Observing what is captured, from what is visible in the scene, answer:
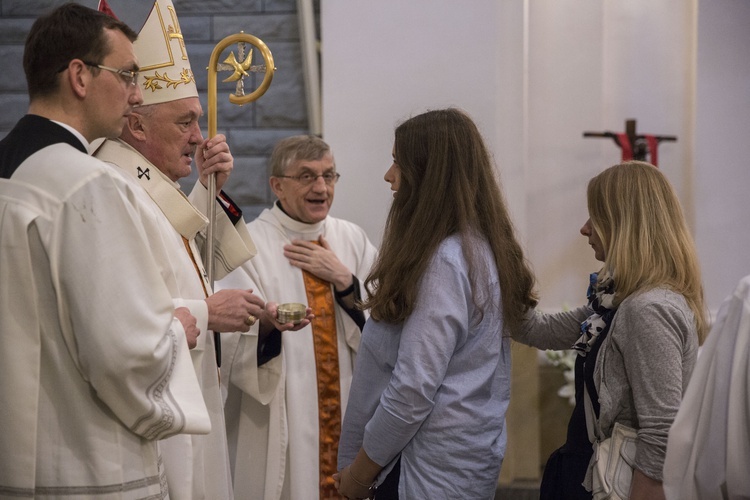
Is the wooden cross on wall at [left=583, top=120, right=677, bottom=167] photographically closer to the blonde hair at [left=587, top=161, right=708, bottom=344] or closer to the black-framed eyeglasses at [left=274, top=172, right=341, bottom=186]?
the black-framed eyeglasses at [left=274, top=172, right=341, bottom=186]

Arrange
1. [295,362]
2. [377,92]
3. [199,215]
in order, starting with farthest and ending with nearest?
[377,92] → [295,362] → [199,215]

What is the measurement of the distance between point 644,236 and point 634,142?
8.81 ft

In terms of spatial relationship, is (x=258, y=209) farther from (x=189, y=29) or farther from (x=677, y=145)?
(x=677, y=145)

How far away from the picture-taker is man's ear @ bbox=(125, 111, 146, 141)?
2.71 m

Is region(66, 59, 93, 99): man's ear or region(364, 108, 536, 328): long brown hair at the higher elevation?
region(66, 59, 93, 99): man's ear

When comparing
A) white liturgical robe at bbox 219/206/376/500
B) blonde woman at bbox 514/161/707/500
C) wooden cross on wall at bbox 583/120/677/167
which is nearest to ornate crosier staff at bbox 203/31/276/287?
white liturgical robe at bbox 219/206/376/500

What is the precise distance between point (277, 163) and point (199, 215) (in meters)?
0.91

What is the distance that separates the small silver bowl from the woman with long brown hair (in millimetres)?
444

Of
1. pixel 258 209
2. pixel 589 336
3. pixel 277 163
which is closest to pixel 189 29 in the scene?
pixel 258 209

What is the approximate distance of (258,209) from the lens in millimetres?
4820

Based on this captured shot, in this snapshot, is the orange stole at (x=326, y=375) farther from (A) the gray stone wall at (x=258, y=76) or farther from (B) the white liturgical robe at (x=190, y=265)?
(A) the gray stone wall at (x=258, y=76)

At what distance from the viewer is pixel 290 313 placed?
106 inches

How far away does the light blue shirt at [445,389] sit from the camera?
2.12 metres

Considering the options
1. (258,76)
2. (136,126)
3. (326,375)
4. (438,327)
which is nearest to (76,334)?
(438,327)
